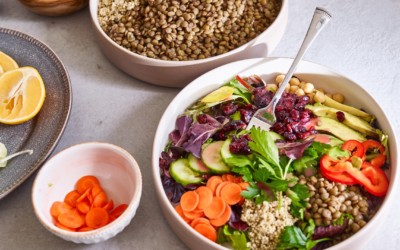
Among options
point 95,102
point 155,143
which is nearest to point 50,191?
point 155,143

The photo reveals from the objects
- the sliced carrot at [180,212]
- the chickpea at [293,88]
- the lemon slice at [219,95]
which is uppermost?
the chickpea at [293,88]

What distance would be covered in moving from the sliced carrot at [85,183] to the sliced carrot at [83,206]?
0.15ft

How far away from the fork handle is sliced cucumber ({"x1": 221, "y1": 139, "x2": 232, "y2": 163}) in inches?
6.5

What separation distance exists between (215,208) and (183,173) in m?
0.13

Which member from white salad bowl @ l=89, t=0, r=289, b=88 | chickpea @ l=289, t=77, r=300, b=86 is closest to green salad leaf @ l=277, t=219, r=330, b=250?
chickpea @ l=289, t=77, r=300, b=86

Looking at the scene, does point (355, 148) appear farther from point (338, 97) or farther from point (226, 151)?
point (226, 151)

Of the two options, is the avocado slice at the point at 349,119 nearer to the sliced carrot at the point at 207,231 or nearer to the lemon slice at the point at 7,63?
the sliced carrot at the point at 207,231

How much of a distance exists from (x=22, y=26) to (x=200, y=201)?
970 mm

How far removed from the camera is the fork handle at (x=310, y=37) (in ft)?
4.46

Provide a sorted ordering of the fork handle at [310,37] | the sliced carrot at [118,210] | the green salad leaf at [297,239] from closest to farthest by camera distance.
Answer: the green salad leaf at [297,239] < the sliced carrot at [118,210] < the fork handle at [310,37]

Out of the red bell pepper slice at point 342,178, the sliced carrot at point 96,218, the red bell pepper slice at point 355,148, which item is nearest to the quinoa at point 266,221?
the red bell pepper slice at point 342,178

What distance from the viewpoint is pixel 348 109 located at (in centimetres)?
140

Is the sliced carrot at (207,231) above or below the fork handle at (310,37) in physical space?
below

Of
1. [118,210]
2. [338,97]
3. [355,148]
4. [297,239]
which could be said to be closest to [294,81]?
[338,97]
